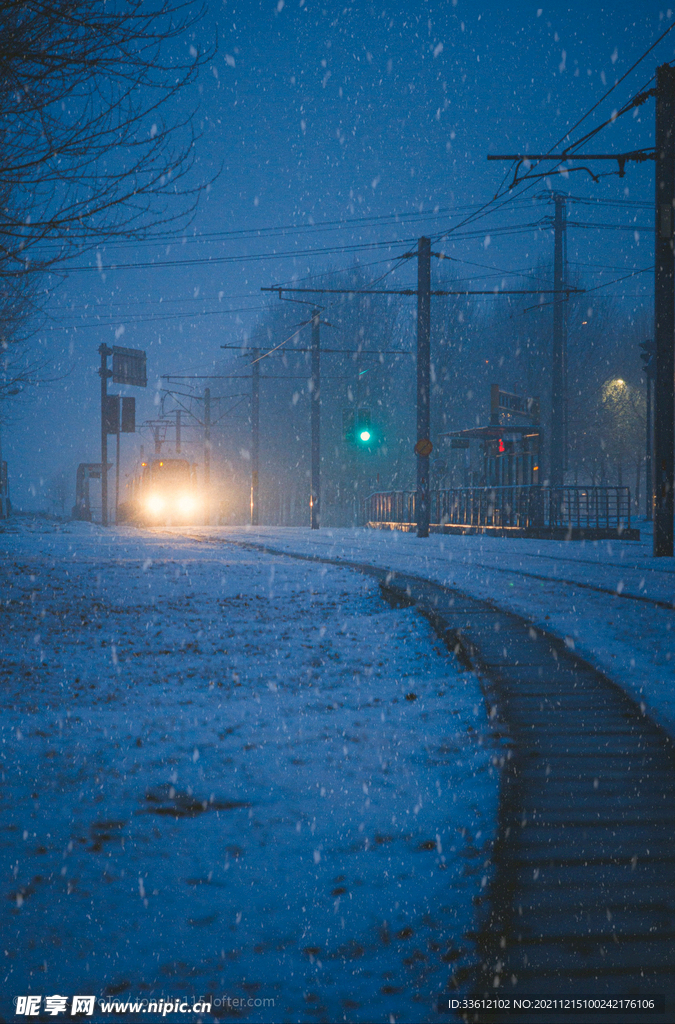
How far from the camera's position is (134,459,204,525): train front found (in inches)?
Result: 1705

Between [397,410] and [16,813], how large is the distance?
196ft

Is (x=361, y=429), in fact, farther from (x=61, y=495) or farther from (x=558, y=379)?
(x=61, y=495)

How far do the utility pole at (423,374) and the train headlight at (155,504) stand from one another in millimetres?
21722

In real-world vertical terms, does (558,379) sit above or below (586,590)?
above

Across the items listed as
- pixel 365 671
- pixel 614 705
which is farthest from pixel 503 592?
pixel 614 705

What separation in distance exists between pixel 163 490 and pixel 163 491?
64mm

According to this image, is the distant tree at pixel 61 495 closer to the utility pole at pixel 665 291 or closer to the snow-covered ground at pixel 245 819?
the utility pole at pixel 665 291

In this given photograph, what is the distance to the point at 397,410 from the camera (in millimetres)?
62688

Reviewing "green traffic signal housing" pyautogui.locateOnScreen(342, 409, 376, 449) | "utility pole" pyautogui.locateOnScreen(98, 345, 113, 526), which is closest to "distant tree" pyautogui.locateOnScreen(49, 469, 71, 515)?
"utility pole" pyautogui.locateOnScreen(98, 345, 113, 526)

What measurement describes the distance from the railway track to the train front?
128ft

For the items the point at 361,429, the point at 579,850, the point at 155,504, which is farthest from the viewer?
the point at 155,504

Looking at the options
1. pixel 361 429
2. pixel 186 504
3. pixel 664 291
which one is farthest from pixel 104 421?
pixel 664 291

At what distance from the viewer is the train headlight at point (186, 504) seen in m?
44.3

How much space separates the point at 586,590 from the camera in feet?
36.3
